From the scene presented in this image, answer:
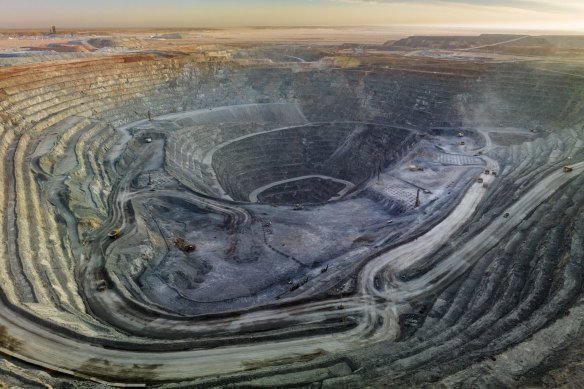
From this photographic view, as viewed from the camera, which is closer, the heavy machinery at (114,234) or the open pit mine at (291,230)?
the open pit mine at (291,230)

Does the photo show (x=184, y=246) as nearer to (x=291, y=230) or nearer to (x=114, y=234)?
(x=114, y=234)

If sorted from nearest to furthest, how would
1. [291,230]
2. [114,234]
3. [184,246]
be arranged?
[114,234] → [184,246] → [291,230]

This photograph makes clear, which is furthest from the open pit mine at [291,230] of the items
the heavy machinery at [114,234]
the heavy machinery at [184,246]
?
the heavy machinery at [184,246]

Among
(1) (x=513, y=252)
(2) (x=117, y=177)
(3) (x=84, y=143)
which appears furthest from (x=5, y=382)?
(3) (x=84, y=143)

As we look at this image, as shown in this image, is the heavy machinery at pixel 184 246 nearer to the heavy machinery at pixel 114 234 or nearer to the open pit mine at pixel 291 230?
the open pit mine at pixel 291 230

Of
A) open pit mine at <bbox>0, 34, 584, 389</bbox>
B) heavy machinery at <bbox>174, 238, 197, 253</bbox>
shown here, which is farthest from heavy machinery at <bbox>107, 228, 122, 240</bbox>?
heavy machinery at <bbox>174, 238, 197, 253</bbox>

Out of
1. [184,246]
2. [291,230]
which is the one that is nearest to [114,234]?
[184,246]

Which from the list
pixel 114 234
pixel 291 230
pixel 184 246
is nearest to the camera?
pixel 114 234

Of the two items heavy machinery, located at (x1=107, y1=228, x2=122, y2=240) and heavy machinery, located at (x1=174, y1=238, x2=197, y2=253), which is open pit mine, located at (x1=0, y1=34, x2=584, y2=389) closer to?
heavy machinery, located at (x1=107, y1=228, x2=122, y2=240)

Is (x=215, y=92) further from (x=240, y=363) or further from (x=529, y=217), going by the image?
(x=240, y=363)
